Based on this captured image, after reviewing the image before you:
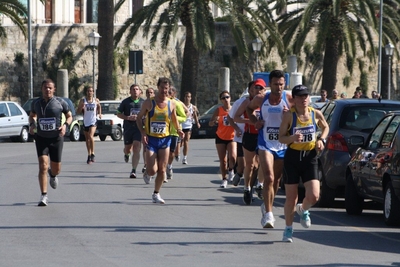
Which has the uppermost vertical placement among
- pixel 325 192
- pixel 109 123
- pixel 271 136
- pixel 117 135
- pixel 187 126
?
pixel 271 136

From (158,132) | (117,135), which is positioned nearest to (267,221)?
(158,132)

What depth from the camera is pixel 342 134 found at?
13594mm

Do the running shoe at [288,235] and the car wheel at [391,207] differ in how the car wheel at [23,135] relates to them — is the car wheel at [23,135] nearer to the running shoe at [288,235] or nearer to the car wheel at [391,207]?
the car wheel at [391,207]

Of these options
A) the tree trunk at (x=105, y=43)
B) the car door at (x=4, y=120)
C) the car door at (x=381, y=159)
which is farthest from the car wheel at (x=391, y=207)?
the tree trunk at (x=105, y=43)

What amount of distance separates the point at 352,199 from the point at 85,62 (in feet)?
116

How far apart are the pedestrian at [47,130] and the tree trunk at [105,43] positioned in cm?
2376

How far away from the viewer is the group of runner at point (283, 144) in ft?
33.2

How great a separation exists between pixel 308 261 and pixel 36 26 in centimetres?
3889

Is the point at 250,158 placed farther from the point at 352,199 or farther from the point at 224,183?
the point at 224,183

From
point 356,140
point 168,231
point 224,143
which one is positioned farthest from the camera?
point 224,143

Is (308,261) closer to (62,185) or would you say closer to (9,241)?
(9,241)

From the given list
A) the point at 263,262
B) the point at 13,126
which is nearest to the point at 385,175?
the point at 263,262

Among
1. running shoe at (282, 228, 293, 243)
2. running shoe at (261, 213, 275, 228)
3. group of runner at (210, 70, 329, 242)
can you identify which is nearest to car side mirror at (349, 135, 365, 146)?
group of runner at (210, 70, 329, 242)

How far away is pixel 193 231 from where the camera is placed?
10852 millimetres
